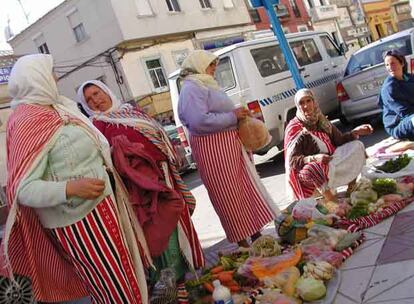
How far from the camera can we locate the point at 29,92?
2.55 metres

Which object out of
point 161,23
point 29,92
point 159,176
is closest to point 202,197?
point 159,176

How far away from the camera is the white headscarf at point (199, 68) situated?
390 cm

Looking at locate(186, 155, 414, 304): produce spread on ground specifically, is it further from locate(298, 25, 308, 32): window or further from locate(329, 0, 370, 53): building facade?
locate(329, 0, 370, 53): building facade

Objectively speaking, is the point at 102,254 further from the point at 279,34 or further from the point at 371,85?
the point at 371,85

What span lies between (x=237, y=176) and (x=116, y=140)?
4.33ft

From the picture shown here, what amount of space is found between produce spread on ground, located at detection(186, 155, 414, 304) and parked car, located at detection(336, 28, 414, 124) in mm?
3510

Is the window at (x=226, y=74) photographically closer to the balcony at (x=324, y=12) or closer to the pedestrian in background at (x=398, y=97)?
the pedestrian in background at (x=398, y=97)

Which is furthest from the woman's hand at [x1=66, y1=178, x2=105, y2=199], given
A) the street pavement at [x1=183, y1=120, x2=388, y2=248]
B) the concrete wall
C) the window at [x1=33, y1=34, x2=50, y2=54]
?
the window at [x1=33, y1=34, x2=50, y2=54]

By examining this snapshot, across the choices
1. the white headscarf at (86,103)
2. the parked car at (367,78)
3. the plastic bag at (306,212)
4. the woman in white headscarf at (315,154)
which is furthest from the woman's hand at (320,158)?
the parked car at (367,78)

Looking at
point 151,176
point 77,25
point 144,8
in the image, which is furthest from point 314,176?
point 77,25

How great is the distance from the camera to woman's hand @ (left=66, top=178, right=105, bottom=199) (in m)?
2.36

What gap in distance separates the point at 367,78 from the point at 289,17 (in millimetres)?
24227

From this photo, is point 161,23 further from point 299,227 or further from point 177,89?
point 299,227

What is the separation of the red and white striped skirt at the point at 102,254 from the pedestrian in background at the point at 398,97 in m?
3.58
